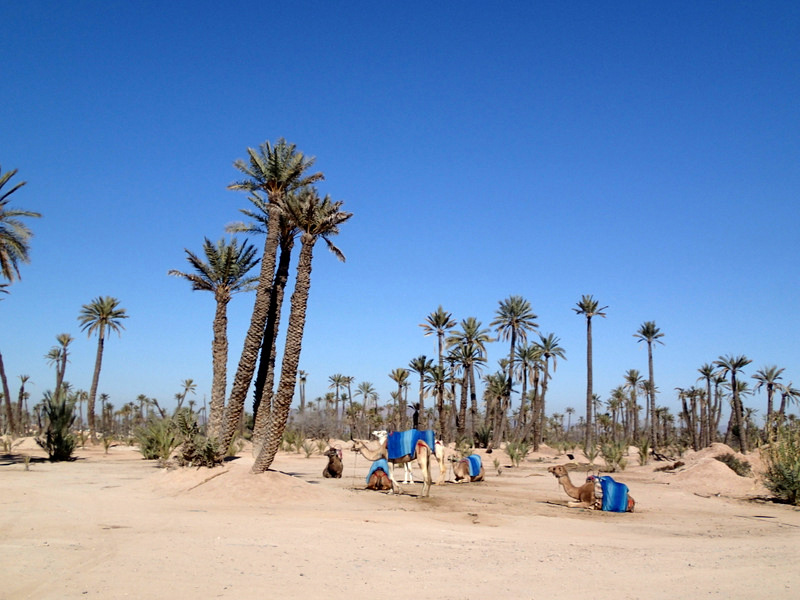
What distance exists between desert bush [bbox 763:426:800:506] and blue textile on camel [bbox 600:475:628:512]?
666cm

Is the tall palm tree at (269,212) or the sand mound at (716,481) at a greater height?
the tall palm tree at (269,212)

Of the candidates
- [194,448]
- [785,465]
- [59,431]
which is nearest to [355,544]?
[194,448]

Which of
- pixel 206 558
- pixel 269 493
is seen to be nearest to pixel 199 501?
pixel 269 493

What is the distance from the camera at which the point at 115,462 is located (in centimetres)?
2672

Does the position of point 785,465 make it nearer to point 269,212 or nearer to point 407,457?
point 407,457

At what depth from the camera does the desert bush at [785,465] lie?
18328mm

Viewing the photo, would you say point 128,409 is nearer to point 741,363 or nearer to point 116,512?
point 741,363

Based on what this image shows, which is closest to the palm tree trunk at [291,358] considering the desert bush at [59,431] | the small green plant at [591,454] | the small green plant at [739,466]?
the desert bush at [59,431]

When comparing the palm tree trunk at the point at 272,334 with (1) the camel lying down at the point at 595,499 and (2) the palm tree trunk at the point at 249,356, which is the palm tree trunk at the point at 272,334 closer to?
(2) the palm tree trunk at the point at 249,356

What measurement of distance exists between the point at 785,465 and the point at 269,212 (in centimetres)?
1978

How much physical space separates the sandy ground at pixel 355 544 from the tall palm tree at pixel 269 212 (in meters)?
5.13

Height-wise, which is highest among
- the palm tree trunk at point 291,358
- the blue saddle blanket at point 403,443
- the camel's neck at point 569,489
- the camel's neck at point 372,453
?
the palm tree trunk at point 291,358

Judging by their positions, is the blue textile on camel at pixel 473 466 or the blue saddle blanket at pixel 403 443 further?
the blue textile on camel at pixel 473 466

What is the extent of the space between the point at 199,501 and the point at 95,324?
42.3 m
